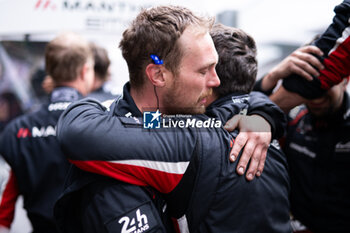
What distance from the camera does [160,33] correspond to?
736mm

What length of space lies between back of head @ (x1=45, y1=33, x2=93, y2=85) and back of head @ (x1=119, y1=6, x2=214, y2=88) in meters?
0.72

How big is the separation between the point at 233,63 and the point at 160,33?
31cm

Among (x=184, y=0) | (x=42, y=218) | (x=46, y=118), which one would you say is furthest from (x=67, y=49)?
(x=42, y=218)

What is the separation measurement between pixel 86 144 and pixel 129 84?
0.29 m

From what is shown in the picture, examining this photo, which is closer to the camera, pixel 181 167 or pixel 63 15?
pixel 181 167

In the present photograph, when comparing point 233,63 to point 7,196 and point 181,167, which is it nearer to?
point 181,167

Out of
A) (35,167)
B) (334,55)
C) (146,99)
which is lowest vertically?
(35,167)

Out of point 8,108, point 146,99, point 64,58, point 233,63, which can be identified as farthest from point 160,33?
point 8,108

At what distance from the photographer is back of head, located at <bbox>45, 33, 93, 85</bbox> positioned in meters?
1.39

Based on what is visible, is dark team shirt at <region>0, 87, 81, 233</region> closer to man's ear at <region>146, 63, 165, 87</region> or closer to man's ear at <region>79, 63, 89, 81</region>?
man's ear at <region>79, 63, 89, 81</region>

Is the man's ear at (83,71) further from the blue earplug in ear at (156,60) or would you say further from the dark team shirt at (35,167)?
the blue earplug in ear at (156,60)

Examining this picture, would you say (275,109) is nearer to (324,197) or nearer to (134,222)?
(134,222)

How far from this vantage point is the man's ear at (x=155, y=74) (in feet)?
2.52

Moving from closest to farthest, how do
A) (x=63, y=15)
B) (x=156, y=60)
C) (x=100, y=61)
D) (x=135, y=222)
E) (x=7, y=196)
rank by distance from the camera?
(x=135, y=222)
(x=156, y=60)
(x=7, y=196)
(x=63, y=15)
(x=100, y=61)
